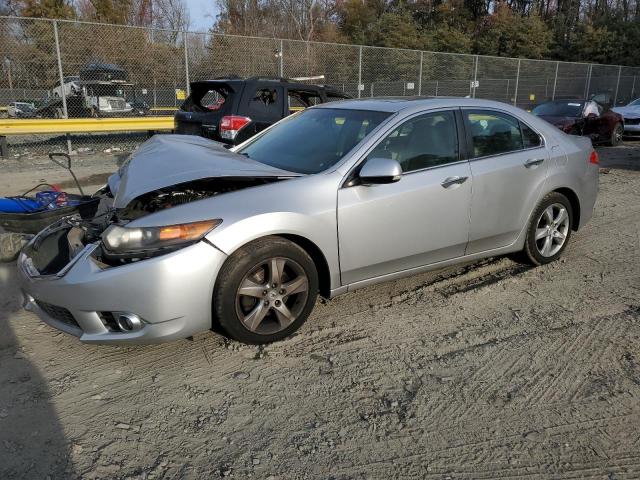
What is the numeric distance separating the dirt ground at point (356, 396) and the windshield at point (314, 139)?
3.73 ft

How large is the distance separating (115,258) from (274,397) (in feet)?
3.85

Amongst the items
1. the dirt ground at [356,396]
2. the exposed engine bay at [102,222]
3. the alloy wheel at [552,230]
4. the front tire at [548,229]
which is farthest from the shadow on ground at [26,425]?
the alloy wheel at [552,230]

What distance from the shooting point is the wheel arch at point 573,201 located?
15.4ft

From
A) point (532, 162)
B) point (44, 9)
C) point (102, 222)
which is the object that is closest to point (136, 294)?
point (102, 222)

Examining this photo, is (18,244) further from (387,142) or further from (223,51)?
(223,51)

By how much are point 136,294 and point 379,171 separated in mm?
1656

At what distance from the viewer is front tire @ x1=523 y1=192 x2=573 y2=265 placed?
4.52m

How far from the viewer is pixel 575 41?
1658 inches

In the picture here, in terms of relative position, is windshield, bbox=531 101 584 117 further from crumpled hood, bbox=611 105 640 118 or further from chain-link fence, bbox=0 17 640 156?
crumpled hood, bbox=611 105 640 118

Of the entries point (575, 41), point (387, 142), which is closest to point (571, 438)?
point (387, 142)

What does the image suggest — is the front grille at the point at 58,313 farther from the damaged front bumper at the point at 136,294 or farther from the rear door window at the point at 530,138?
the rear door window at the point at 530,138

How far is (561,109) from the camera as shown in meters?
13.4

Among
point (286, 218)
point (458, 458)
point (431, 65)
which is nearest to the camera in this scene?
point (458, 458)

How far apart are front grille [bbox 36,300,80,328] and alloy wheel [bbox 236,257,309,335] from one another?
953 millimetres
